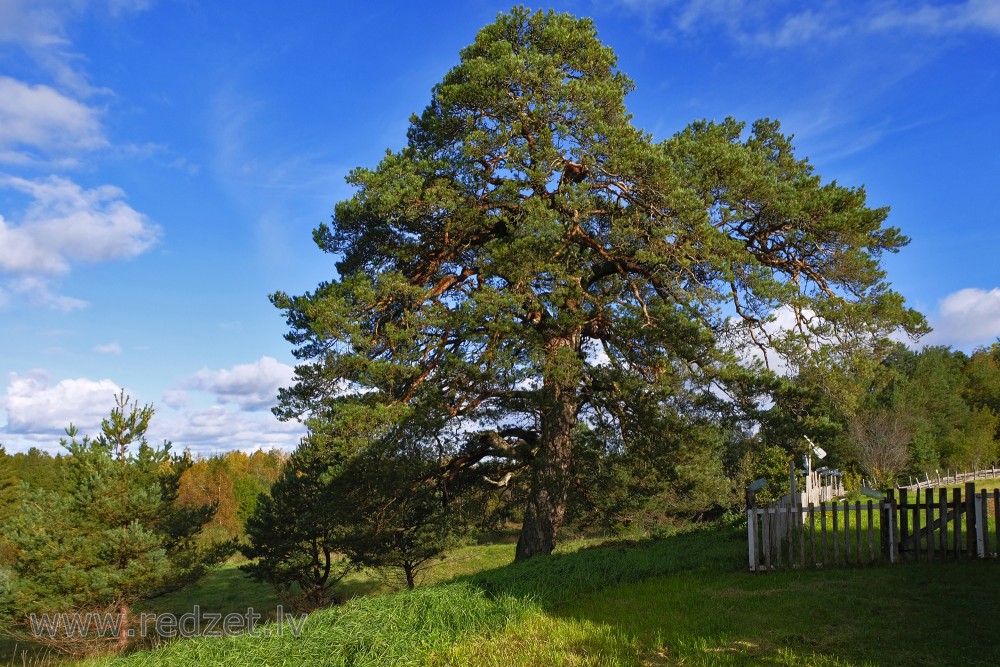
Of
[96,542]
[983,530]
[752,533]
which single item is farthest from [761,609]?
[96,542]

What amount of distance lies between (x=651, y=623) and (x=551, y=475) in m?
7.41

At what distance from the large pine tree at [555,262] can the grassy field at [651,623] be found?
478cm

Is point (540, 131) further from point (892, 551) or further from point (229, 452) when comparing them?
point (229, 452)

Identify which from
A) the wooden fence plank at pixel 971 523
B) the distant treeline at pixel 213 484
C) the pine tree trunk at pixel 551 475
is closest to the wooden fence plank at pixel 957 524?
the wooden fence plank at pixel 971 523

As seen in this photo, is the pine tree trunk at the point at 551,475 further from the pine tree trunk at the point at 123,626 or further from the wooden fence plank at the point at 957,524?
the pine tree trunk at the point at 123,626

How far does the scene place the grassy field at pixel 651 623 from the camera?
7.21 metres

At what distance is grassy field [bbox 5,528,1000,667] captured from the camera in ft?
23.6

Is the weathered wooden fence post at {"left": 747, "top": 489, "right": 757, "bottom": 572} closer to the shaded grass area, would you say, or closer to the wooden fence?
the wooden fence

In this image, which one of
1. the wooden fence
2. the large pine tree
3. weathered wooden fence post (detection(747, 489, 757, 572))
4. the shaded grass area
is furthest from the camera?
the large pine tree

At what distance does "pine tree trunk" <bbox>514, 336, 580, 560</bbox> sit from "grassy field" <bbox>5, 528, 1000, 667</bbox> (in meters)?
4.35

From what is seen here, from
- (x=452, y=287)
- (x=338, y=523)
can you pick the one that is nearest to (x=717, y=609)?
(x=452, y=287)

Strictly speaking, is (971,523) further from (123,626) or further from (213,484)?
(213,484)

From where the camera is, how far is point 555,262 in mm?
14836

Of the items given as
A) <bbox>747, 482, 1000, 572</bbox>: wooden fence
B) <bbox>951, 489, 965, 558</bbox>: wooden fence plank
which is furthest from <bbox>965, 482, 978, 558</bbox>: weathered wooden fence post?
<bbox>951, 489, 965, 558</bbox>: wooden fence plank
